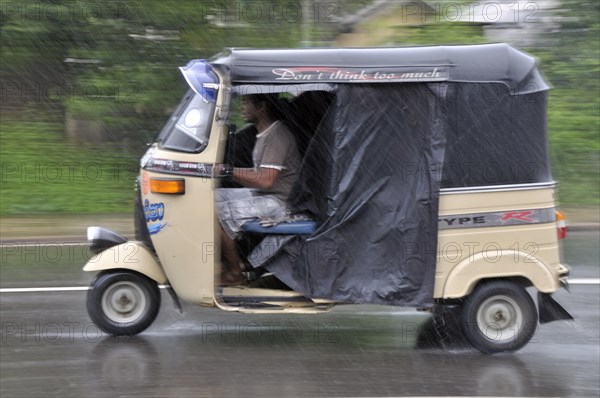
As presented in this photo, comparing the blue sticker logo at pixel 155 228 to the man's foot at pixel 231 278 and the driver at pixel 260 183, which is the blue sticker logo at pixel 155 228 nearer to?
the driver at pixel 260 183

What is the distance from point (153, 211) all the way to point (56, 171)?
732 cm

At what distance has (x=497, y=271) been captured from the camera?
730cm

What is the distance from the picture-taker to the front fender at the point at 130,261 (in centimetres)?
750

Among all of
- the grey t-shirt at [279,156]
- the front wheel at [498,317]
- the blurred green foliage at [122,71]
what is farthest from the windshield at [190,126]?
the blurred green foliage at [122,71]

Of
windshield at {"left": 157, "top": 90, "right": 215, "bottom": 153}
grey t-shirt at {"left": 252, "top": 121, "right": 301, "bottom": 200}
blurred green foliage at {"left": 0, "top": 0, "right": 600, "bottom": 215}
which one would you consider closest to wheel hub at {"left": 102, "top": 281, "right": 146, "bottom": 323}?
windshield at {"left": 157, "top": 90, "right": 215, "bottom": 153}

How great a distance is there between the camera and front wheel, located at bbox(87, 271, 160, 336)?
24.8 ft

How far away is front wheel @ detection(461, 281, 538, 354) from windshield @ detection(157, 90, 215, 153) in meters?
2.58

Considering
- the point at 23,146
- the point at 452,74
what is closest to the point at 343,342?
the point at 452,74

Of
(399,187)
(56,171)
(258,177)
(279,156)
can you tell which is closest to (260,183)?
(258,177)

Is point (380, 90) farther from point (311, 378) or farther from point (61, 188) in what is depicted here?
point (61, 188)

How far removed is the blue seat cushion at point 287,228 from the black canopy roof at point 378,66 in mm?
1227

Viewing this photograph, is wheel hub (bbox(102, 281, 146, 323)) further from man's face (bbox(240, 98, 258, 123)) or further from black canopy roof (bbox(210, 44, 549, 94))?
black canopy roof (bbox(210, 44, 549, 94))

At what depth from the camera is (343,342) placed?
303 inches

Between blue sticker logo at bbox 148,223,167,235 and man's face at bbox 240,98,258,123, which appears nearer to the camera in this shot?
blue sticker logo at bbox 148,223,167,235
